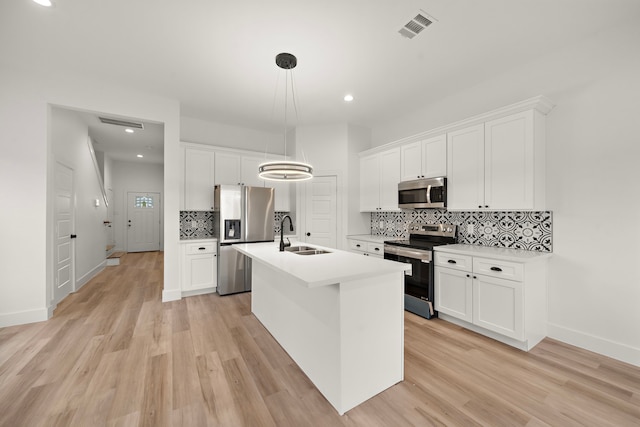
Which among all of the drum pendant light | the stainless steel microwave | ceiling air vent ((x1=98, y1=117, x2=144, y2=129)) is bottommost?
the stainless steel microwave

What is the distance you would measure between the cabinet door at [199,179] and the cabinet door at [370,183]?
263 cm

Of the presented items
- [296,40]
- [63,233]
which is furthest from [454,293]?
[63,233]

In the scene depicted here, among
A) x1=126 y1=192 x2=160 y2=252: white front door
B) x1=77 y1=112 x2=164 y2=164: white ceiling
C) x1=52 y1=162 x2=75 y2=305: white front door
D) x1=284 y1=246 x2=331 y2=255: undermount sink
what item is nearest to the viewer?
x1=284 y1=246 x2=331 y2=255: undermount sink

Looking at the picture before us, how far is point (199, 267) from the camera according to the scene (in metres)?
4.16

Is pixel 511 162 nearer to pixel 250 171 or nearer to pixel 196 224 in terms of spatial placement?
pixel 250 171

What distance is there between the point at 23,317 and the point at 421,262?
469cm

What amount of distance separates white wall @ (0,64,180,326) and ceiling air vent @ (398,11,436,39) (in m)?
3.74

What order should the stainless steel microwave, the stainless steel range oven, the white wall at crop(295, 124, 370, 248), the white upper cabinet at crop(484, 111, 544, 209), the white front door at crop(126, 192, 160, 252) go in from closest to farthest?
the white upper cabinet at crop(484, 111, 544, 209) → the stainless steel range oven → the stainless steel microwave → the white wall at crop(295, 124, 370, 248) → the white front door at crop(126, 192, 160, 252)

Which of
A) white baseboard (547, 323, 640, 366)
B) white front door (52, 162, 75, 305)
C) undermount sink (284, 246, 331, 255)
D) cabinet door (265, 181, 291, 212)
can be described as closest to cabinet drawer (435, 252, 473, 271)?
white baseboard (547, 323, 640, 366)

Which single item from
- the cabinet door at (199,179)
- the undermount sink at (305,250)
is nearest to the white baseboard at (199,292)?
the cabinet door at (199,179)

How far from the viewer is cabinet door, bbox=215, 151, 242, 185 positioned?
4542 millimetres

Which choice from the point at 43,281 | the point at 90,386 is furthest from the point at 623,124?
the point at 43,281

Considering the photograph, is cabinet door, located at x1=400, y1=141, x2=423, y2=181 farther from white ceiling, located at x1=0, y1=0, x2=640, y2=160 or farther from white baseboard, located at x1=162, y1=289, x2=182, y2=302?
white baseboard, located at x1=162, y1=289, x2=182, y2=302

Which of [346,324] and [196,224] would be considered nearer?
[346,324]
